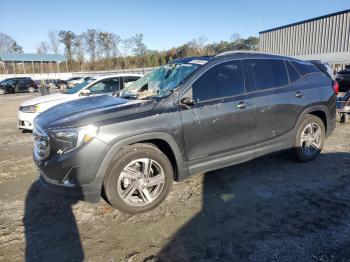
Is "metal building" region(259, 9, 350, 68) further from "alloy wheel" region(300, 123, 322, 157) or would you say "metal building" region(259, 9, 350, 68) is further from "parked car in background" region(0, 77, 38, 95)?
"parked car in background" region(0, 77, 38, 95)

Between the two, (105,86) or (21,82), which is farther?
(21,82)

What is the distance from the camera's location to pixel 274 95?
4.51 metres

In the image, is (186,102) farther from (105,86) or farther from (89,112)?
(105,86)

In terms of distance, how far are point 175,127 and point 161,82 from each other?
106cm

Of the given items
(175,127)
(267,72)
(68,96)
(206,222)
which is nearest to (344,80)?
(267,72)

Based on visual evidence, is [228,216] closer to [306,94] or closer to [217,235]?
[217,235]

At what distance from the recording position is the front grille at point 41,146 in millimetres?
3461

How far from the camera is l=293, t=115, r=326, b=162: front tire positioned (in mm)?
4965

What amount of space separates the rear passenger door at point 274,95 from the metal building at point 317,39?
909 inches

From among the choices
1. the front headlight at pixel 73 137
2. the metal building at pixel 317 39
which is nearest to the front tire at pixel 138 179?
the front headlight at pixel 73 137

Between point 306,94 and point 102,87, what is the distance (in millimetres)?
6088

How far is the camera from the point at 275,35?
33.2 meters

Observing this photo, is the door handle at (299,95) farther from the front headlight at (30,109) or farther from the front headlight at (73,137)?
the front headlight at (30,109)

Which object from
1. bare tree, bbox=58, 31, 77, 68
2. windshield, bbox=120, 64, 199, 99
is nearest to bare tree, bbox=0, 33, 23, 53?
bare tree, bbox=58, 31, 77, 68
